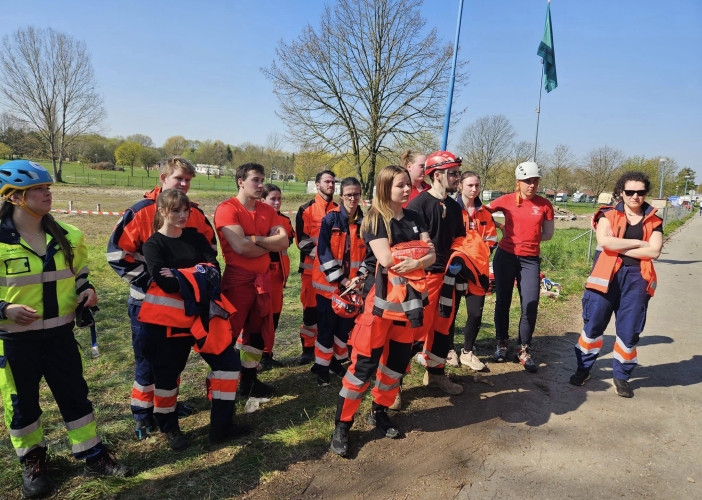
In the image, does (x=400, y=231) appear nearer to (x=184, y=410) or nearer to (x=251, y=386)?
(x=251, y=386)

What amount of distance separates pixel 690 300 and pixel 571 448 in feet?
24.6

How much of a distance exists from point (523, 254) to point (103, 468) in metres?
4.56

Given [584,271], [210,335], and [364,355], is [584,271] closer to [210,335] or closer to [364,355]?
[364,355]

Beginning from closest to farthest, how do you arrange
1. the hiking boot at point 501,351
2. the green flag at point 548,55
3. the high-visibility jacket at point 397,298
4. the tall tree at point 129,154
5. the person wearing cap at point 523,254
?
the high-visibility jacket at point 397,298
the person wearing cap at point 523,254
the hiking boot at point 501,351
the green flag at point 548,55
the tall tree at point 129,154

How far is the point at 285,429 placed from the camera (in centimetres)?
348

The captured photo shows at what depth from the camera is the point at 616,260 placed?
4355 millimetres

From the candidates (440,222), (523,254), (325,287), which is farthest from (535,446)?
(325,287)

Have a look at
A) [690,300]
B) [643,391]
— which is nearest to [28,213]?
[643,391]

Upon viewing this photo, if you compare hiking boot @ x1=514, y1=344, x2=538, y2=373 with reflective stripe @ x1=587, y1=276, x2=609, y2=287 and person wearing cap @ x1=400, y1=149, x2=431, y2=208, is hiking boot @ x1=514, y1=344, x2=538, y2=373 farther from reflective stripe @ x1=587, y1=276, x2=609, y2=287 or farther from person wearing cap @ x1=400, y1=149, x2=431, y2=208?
person wearing cap @ x1=400, y1=149, x2=431, y2=208

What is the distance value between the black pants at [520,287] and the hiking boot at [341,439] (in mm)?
2666

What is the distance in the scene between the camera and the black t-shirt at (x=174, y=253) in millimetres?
3016

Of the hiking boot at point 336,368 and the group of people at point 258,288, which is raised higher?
the group of people at point 258,288

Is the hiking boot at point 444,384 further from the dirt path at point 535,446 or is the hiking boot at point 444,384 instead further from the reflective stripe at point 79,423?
the reflective stripe at point 79,423

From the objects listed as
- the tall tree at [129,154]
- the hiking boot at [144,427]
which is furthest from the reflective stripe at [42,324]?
the tall tree at [129,154]
